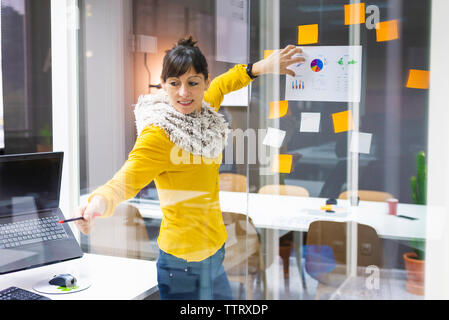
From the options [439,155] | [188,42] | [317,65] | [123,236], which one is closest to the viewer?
[439,155]

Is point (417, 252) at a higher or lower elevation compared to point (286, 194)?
lower

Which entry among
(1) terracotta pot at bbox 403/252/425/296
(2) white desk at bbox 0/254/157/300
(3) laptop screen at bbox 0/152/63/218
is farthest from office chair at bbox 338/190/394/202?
(3) laptop screen at bbox 0/152/63/218

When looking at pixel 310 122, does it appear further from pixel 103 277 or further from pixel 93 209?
pixel 103 277

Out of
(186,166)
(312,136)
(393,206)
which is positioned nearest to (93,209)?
(186,166)

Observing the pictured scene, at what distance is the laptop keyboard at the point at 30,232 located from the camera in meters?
1.89

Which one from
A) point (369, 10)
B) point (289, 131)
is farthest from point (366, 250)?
point (369, 10)

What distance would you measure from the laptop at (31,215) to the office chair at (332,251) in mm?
1016

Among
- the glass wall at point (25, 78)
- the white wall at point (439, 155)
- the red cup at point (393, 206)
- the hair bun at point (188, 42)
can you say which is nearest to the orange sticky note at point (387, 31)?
the white wall at point (439, 155)

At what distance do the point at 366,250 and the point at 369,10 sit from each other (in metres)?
0.97

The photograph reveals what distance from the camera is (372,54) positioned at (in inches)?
70.1

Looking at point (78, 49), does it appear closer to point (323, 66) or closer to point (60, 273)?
A: point (60, 273)

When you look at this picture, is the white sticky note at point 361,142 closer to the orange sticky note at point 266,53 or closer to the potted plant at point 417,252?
the potted plant at point 417,252

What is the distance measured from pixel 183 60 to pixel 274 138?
504 mm

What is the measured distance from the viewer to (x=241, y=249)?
79.2 inches
